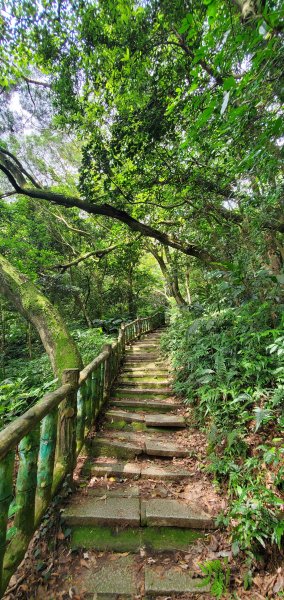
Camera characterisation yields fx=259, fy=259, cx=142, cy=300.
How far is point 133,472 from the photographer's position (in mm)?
3051

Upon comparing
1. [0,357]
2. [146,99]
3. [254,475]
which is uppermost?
[146,99]

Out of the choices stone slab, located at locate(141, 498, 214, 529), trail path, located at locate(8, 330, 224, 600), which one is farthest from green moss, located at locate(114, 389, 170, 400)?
stone slab, located at locate(141, 498, 214, 529)

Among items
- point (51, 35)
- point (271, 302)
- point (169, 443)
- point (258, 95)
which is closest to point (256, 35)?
point (258, 95)

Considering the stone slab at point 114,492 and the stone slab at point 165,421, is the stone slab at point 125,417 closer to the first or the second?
the stone slab at point 165,421

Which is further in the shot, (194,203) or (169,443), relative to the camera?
(194,203)

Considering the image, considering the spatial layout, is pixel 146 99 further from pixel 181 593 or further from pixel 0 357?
pixel 0 357

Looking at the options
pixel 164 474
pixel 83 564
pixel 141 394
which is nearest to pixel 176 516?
pixel 164 474

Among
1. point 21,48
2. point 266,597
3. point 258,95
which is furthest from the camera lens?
point 21,48

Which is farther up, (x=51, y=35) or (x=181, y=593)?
(x=51, y=35)

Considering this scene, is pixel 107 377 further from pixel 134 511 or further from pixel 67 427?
pixel 134 511

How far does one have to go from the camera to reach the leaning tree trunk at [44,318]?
3873 mm

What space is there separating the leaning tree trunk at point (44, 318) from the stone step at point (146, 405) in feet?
4.83

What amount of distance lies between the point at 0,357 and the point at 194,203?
759 cm

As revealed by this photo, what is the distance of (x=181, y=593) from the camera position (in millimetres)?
1879
